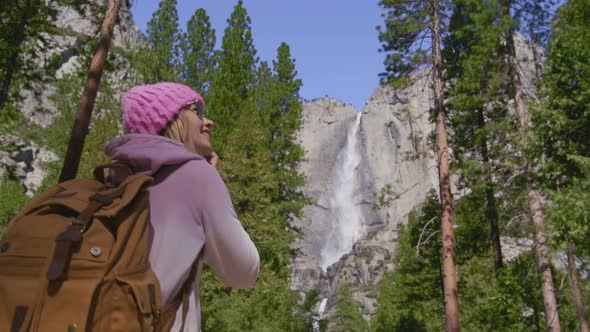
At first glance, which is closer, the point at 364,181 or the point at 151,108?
the point at 151,108

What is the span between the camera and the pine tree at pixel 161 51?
2758 cm

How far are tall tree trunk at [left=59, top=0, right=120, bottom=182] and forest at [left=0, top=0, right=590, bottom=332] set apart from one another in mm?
2596

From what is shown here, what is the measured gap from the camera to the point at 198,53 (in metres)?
30.2

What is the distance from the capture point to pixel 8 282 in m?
1.43

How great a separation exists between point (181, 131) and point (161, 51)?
2786 centimetres

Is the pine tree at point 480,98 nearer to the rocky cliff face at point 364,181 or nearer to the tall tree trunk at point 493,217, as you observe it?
the tall tree trunk at point 493,217

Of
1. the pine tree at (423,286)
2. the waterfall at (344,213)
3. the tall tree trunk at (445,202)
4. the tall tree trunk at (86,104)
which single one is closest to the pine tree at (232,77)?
the pine tree at (423,286)

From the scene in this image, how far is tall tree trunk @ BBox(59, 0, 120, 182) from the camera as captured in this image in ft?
28.3

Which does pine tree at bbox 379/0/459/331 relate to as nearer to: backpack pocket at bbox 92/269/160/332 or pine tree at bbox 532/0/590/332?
pine tree at bbox 532/0/590/332

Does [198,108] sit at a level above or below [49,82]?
below

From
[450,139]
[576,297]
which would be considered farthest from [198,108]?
[450,139]

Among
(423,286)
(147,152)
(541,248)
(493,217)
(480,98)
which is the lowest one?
(147,152)

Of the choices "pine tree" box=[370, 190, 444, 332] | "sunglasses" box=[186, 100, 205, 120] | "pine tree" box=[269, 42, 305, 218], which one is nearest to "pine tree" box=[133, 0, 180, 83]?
"pine tree" box=[269, 42, 305, 218]

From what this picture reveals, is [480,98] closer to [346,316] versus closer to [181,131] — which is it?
[181,131]
